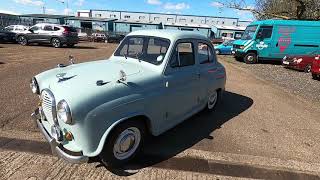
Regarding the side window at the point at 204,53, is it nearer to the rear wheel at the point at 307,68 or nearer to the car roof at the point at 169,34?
the car roof at the point at 169,34

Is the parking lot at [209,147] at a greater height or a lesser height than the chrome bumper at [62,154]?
lesser

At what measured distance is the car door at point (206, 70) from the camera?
18.8 feet

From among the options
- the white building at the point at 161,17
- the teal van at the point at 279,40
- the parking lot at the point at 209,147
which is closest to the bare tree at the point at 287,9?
the teal van at the point at 279,40

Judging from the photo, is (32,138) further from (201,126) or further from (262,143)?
(262,143)

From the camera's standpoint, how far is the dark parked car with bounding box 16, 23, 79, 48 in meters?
24.0

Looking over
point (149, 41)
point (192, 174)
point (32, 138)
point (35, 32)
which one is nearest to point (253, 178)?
point (192, 174)

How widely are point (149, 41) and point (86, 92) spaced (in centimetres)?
204

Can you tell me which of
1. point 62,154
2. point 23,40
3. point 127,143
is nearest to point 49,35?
point 23,40

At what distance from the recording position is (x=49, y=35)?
2405 centimetres

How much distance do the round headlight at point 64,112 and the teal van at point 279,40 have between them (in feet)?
56.4

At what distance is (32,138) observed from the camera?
4883 mm

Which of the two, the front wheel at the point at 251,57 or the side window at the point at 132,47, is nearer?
the side window at the point at 132,47

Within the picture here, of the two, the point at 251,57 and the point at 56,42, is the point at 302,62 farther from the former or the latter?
the point at 56,42

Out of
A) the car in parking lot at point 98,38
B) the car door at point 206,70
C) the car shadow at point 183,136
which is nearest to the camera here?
the car shadow at point 183,136
